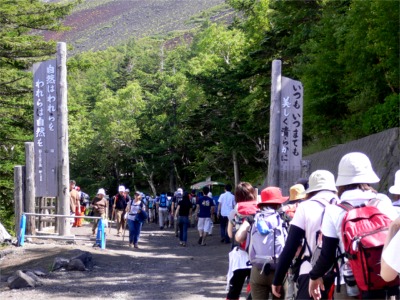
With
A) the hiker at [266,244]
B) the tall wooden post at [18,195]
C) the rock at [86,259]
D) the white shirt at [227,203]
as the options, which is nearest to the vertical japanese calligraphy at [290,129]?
the rock at [86,259]

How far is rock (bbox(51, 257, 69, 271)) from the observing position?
12.9 metres

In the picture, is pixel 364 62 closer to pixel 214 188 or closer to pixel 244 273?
pixel 244 273

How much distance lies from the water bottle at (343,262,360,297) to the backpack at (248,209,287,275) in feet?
5.80

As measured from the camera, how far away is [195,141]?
40656 mm

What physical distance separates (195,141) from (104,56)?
145 m

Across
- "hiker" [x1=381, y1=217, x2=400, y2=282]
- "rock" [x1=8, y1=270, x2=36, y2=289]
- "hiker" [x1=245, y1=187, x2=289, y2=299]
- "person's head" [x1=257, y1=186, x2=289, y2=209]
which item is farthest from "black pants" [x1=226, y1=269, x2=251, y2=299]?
"rock" [x1=8, y1=270, x2=36, y2=289]

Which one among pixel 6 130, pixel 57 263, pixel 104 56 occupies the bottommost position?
pixel 57 263

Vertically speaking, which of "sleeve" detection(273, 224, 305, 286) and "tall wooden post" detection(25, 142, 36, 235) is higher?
"tall wooden post" detection(25, 142, 36, 235)

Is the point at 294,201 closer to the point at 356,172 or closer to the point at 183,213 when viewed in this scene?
the point at 356,172

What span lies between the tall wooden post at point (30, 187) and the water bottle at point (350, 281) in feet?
43.5

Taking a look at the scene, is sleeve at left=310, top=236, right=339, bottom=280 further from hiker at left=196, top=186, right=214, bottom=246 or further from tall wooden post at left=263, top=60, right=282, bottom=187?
hiker at left=196, top=186, right=214, bottom=246

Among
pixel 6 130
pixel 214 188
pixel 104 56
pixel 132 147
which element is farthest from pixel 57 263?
pixel 104 56

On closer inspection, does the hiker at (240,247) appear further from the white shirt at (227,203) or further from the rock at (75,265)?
the white shirt at (227,203)

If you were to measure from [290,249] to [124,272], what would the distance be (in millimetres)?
8676
